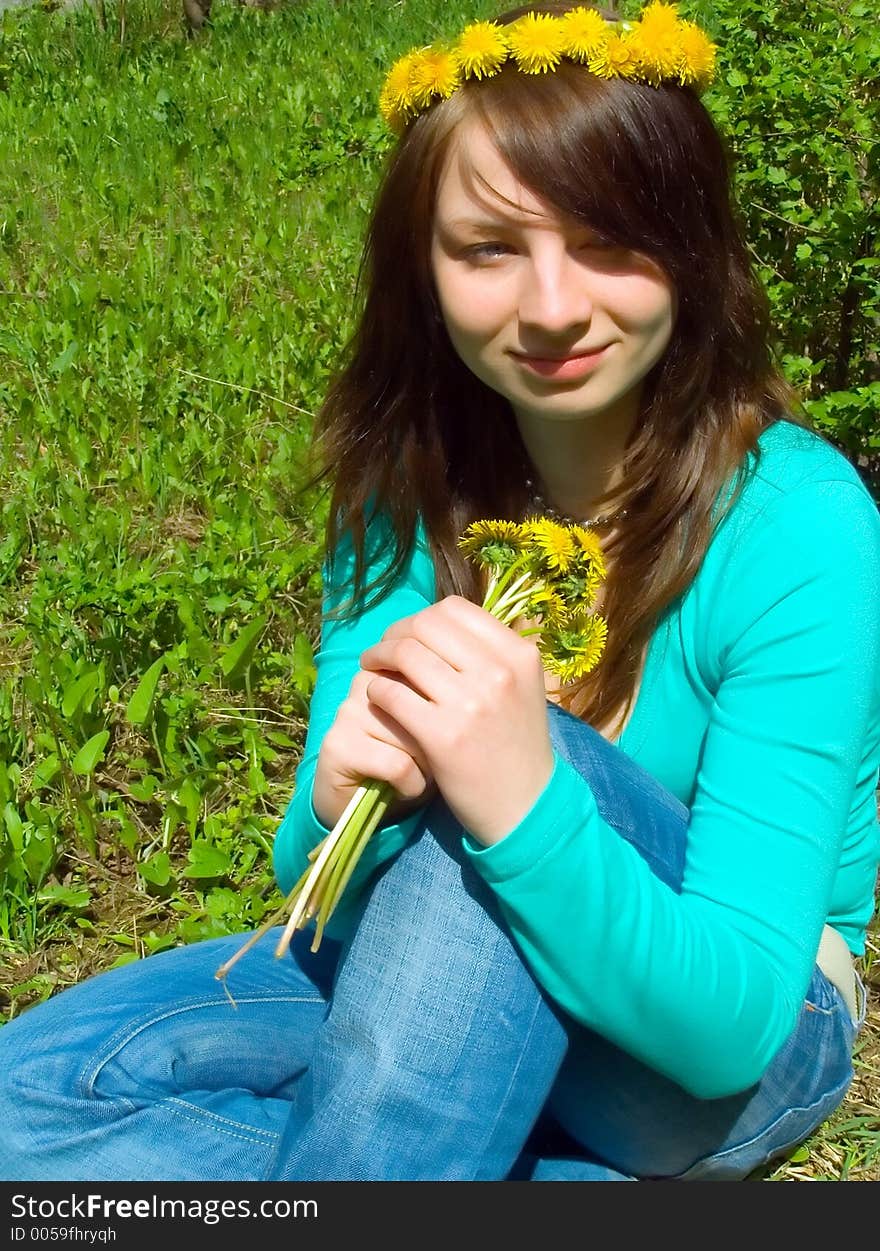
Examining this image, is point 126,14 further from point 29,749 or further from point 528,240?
point 528,240

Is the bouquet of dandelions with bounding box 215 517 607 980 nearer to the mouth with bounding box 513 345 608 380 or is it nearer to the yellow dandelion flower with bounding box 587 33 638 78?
the mouth with bounding box 513 345 608 380

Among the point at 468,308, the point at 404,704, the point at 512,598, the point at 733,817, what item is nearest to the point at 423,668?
the point at 404,704

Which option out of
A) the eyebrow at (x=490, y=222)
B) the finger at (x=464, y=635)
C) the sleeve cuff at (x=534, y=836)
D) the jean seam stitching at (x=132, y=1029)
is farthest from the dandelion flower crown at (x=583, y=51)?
the jean seam stitching at (x=132, y=1029)

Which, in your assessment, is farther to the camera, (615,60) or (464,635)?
(615,60)

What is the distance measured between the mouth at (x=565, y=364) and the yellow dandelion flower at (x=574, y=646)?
316 mm

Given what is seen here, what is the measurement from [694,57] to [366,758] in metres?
0.92

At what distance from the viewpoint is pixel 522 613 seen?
5.19ft

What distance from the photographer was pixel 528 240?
1.64 m

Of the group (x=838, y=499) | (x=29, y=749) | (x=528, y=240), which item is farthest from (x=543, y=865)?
(x=29, y=749)

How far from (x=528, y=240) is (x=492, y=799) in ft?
2.23

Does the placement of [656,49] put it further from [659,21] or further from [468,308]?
[468,308]

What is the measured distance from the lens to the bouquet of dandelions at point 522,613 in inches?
57.4

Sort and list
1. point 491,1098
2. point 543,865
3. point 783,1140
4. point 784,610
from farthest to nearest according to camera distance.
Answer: point 783,1140, point 784,610, point 491,1098, point 543,865

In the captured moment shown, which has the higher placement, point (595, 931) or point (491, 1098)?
point (595, 931)
